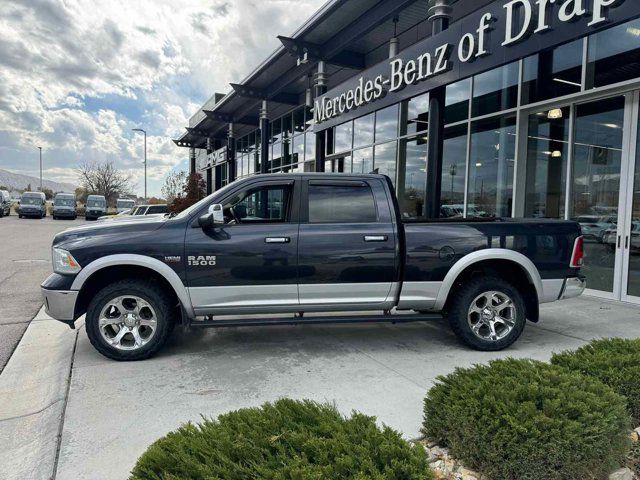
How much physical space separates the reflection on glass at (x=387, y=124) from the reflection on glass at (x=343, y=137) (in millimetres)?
1885

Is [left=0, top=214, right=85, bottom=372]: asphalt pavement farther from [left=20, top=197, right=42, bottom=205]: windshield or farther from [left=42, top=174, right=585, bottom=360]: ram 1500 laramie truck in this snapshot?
[left=20, top=197, right=42, bottom=205]: windshield

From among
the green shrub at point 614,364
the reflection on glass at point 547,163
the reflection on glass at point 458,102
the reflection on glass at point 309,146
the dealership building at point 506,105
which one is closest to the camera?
the green shrub at point 614,364

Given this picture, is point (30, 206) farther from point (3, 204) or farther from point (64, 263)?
point (64, 263)

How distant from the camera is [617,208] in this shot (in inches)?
305

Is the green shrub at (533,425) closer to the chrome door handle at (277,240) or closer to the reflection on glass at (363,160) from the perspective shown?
the chrome door handle at (277,240)

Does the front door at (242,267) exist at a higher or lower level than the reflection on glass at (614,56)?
lower

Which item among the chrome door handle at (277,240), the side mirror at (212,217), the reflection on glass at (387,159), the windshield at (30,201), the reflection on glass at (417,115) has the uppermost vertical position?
the reflection on glass at (417,115)

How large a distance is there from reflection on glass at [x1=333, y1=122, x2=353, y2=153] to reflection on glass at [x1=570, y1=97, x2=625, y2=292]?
28.9ft

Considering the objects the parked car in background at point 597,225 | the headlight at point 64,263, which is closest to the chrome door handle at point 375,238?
the headlight at point 64,263

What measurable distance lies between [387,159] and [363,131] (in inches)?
74.1

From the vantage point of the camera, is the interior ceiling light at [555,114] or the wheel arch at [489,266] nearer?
the wheel arch at [489,266]

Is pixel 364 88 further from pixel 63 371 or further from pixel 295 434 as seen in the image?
pixel 295 434

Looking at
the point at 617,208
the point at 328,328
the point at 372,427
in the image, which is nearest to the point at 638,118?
the point at 617,208

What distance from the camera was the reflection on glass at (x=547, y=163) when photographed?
28.4 ft
